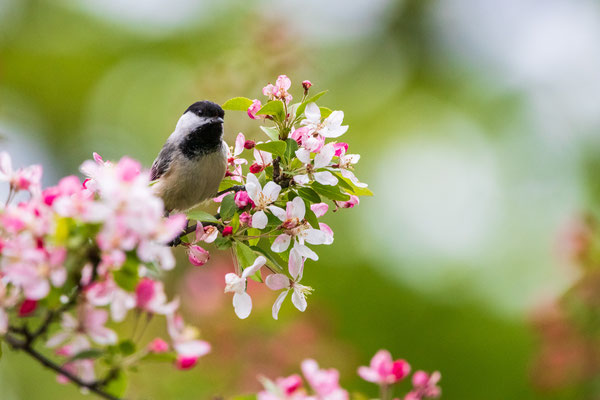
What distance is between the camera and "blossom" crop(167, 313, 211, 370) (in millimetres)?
1633

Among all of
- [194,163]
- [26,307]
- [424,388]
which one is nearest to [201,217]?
[26,307]

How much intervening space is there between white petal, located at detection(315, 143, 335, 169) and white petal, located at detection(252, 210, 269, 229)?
0.69 feet

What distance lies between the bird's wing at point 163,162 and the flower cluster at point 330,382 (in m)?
1.17

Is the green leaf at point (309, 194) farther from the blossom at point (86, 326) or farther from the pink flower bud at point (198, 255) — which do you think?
the blossom at point (86, 326)

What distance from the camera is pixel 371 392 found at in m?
6.46

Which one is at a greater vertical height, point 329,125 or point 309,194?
point 329,125

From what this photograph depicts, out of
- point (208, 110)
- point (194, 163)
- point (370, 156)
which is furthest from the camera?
point (370, 156)

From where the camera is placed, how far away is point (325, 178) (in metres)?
1.85

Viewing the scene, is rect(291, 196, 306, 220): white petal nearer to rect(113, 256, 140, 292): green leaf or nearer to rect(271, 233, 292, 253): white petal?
rect(271, 233, 292, 253): white petal

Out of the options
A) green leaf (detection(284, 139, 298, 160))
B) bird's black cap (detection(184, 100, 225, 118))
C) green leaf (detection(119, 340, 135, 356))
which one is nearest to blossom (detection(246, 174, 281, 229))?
green leaf (detection(284, 139, 298, 160))

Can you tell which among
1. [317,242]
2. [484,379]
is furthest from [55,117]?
[317,242]

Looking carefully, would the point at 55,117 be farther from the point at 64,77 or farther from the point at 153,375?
the point at 153,375

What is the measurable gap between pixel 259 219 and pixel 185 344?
0.40 m

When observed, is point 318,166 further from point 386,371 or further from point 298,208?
point 386,371
